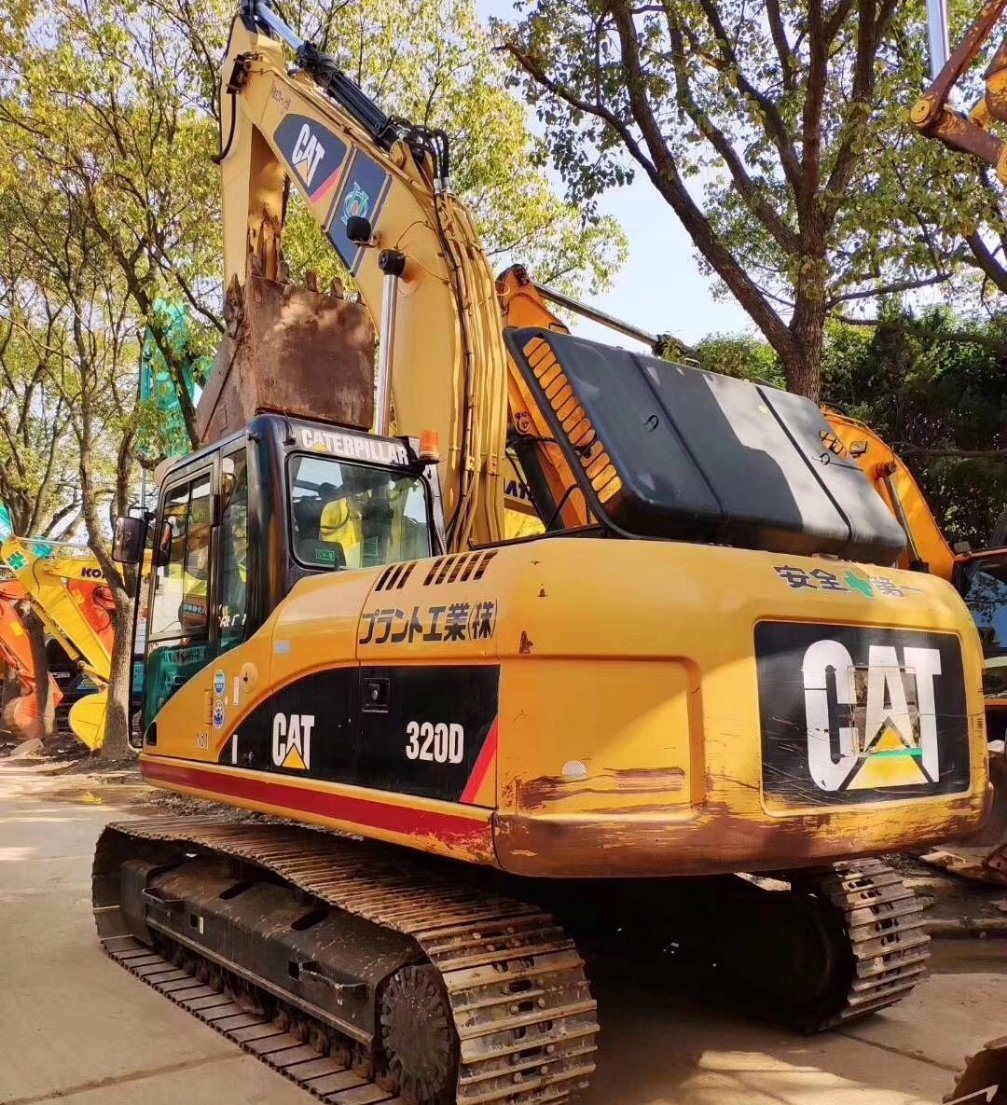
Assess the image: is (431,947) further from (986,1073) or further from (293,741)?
(986,1073)

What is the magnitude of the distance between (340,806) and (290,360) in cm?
298

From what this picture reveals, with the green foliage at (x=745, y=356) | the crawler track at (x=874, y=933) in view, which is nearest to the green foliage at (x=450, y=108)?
the green foliage at (x=745, y=356)

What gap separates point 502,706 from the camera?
306cm

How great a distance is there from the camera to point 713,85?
9.08m

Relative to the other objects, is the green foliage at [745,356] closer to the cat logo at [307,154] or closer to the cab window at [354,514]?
the cat logo at [307,154]

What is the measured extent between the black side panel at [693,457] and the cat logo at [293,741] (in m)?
1.36

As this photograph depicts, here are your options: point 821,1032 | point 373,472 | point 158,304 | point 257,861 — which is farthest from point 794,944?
point 158,304

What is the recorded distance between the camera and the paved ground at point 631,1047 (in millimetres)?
3760

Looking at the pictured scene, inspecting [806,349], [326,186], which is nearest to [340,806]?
[326,186]

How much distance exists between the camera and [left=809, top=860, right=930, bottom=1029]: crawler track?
419 cm

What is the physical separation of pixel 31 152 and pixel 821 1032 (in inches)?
468

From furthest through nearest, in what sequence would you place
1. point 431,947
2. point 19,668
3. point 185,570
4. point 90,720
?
point 19,668, point 90,720, point 185,570, point 431,947

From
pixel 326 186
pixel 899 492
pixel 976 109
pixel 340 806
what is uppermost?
pixel 976 109

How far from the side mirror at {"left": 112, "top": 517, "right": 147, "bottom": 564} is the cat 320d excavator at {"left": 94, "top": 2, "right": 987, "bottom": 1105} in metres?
0.02
